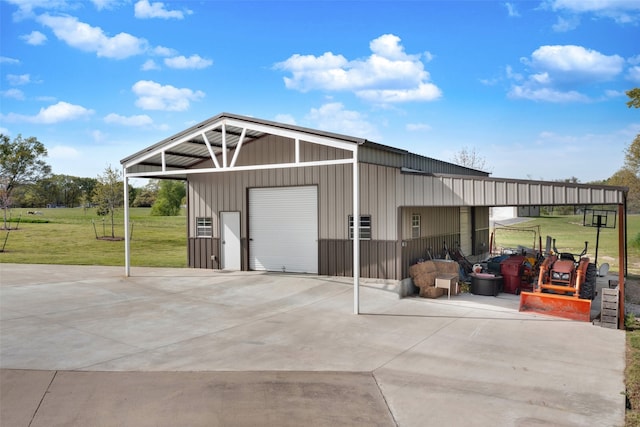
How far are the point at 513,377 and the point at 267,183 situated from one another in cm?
980

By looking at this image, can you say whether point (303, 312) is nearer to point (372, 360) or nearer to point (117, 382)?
point (372, 360)

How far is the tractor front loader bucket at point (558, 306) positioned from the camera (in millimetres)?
9070

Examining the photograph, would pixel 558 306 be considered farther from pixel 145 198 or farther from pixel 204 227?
pixel 145 198

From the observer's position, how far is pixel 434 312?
31.8ft

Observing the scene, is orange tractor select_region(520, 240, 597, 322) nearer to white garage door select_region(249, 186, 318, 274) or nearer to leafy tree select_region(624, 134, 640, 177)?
white garage door select_region(249, 186, 318, 274)

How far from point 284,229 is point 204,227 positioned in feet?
10.6

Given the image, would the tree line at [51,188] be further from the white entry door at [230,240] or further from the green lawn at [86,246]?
the white entry door at [230,240]

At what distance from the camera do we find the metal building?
33.9ft

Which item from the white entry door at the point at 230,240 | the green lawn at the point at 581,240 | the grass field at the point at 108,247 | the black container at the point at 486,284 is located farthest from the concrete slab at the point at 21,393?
the green lawn at the point at 581,240

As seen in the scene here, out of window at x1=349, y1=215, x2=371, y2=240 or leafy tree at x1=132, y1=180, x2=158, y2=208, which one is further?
leafy tree at x1=132, y1=180, x2=158, y2=208

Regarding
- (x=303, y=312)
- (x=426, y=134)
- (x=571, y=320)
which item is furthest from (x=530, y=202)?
(x=426, y=134)

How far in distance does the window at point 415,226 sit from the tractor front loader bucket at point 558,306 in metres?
3.69

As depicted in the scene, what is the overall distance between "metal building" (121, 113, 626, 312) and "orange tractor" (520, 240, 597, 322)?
200 centimetres

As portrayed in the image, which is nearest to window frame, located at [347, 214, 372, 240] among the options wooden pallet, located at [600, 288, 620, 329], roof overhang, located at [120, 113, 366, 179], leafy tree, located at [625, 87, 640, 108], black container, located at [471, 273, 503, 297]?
roof overhang, located at [120, 113, 366, 179]
